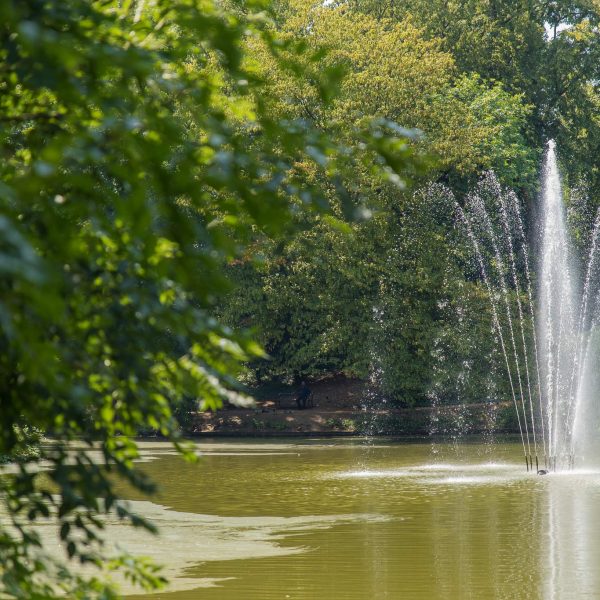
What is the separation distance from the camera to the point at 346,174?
4969 mm

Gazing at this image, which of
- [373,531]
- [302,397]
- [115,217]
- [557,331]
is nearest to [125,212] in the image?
[115,217]

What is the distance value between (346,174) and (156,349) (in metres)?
0.97

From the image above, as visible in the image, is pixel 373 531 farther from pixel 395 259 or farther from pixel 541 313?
pixel 395 259

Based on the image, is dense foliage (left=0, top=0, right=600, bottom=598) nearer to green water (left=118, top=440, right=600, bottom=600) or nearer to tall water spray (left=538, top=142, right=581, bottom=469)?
green water (left=118, top=440, right=600, bottom=600)

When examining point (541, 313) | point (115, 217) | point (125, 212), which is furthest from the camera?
point (541, 313)

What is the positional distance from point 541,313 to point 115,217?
111 feet

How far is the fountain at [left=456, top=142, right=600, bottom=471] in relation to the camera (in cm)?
3544

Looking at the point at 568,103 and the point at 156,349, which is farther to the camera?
the point at 568,103

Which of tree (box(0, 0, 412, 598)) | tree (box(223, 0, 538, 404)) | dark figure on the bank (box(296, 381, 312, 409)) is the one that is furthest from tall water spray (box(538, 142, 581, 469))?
tree (box(0, 0, 412, 598))

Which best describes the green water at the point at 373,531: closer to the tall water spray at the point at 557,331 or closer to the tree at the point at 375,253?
the tall water spray at the point at 557,331

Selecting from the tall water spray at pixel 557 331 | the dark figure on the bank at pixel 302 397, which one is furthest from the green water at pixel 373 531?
the dark figure on the bank at pixel 302 397

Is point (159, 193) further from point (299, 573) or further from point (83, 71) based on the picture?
point (299, 573)

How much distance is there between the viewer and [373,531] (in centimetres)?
1661

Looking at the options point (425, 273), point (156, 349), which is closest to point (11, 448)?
point (156, 349)
